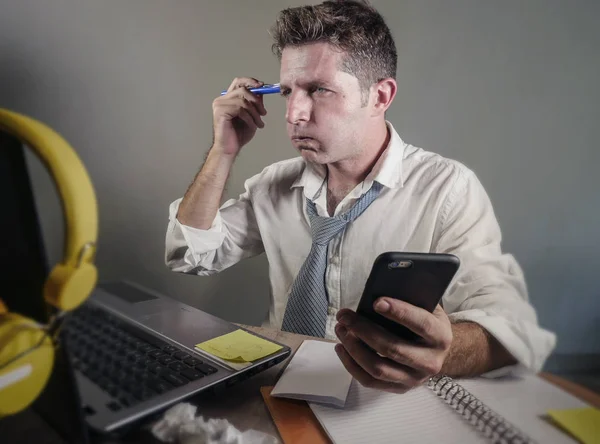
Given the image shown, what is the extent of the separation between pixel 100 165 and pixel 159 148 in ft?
0.19

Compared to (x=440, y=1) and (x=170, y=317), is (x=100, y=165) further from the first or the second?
(x=440, y=1)

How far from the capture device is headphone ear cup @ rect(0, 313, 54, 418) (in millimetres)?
231

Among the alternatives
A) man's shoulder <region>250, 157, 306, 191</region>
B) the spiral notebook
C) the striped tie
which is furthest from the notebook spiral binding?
man's shoulder <region>250, 157, 306, 191</region>

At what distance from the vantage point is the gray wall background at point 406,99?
32 centimetres

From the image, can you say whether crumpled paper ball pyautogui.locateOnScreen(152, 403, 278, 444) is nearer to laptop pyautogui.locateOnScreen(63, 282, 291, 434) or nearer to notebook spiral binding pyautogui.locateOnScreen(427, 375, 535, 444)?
laptop pyautogui.locateOnScreen(63, 282, 291, 434)

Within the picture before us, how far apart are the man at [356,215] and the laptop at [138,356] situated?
5 cm

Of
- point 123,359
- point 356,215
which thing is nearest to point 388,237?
point 356,215

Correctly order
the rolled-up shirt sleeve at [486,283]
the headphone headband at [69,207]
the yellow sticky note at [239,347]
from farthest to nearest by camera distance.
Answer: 1. the yellow sticky note at [239,347]
2. the rolled-up shirt sleeve at [486,283]
3. the headphone headband at [69,207]

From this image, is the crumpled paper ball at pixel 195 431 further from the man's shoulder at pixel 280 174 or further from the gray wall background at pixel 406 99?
the man's shoulder at pixel 280 174

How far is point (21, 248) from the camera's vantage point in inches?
9.6

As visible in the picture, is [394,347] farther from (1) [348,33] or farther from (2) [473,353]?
(1) [348,33]

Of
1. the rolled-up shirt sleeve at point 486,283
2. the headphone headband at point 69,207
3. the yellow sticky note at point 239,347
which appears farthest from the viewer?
the yellow sticky note at point 239,347

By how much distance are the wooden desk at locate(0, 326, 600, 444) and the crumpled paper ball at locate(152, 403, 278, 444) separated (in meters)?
0.01

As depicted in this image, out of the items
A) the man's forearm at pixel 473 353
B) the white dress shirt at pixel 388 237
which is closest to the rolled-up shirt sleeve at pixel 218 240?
the white dress shirt at pixel 388 237
